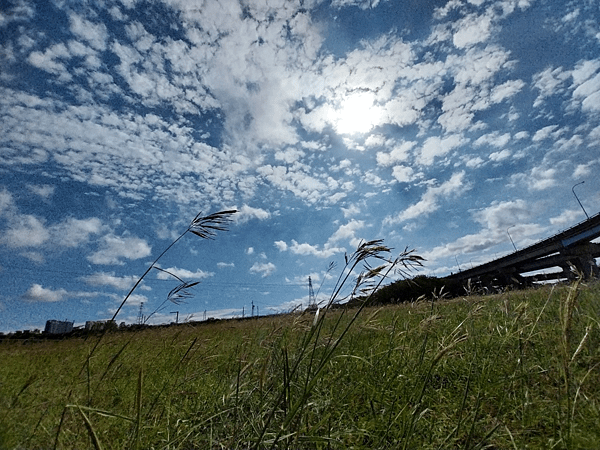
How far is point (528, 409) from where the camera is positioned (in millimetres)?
2926

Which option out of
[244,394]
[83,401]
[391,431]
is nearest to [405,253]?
[391,431]

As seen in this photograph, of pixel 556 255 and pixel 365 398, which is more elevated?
pixel 556 255

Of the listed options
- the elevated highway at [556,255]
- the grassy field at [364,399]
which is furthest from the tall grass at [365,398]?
the elevated highway at [556,255]

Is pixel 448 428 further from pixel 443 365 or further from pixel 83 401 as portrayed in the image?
pixel 83 401

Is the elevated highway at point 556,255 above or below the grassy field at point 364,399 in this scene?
above

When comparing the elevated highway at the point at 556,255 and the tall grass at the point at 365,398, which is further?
the elevated highway at the point at 556,255

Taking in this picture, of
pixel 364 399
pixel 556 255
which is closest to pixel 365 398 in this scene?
pixel 364 399

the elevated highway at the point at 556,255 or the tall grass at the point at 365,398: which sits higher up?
the elevated highway at the point at 556,255

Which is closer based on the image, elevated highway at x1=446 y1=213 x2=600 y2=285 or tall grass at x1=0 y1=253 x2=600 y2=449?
tall grass at x1=0 y1=253 x2=600 y2=449

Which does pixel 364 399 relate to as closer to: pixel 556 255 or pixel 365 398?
pixel 365 398

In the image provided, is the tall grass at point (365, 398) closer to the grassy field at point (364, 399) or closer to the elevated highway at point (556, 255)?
the grassy field at point (364, 399)

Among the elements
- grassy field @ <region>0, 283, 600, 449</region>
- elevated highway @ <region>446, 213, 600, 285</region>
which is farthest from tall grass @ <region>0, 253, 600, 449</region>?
elevated highway @ <region>446, 213, 600, 285</region>

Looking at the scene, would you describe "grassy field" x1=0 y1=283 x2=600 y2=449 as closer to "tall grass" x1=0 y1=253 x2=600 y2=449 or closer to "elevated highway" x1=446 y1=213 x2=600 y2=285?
"tall grass" x1=0 y1=253 x2=600 y2=449

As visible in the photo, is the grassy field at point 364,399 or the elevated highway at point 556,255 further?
the elevated highway at point 556,255
